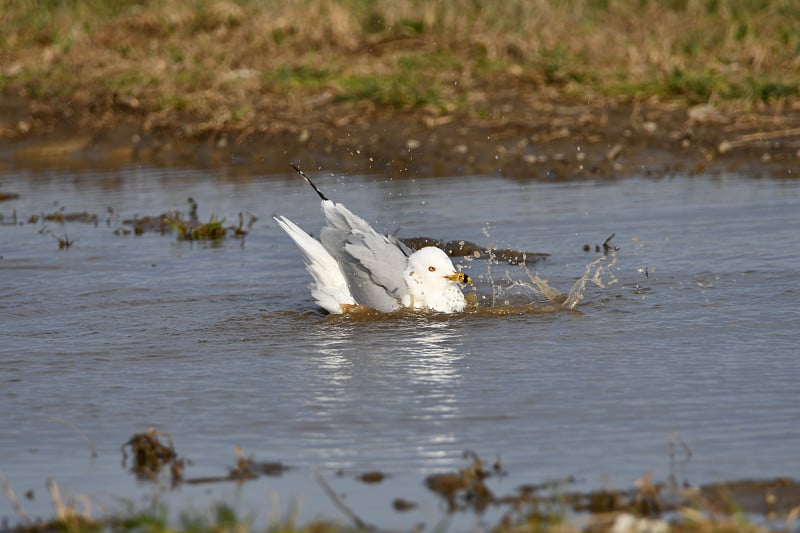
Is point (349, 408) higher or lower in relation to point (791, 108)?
lower

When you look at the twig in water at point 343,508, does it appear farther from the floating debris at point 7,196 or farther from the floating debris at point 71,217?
the floating debris at point 7,196

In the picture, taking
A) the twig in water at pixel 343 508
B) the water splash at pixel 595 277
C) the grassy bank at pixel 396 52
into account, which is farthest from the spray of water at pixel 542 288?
the grassy bank at pixel 396 52

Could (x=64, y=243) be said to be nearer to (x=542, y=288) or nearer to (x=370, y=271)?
(x=370, y=271)

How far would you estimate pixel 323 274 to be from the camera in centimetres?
744

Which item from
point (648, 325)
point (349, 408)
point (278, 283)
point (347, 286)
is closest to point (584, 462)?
point (349, 408)

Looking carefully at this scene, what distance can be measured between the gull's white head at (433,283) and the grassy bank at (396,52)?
5892 millimetres

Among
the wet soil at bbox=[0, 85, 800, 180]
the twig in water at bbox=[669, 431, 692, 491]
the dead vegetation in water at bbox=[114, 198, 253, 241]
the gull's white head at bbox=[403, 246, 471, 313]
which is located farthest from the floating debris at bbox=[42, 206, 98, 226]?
the twig in water at bbox=[669, 431, 692, 491]

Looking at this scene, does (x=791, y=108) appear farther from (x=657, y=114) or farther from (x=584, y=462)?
(x=584, y=462)

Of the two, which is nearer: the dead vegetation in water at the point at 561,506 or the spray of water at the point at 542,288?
the dead vegetation in water at the point at 561,506

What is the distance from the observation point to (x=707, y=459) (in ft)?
14.8

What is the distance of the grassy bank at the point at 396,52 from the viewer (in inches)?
517

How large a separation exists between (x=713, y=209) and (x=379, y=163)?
362cm

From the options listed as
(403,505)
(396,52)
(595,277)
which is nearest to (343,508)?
(403,505)

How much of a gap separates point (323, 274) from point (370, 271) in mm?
345
